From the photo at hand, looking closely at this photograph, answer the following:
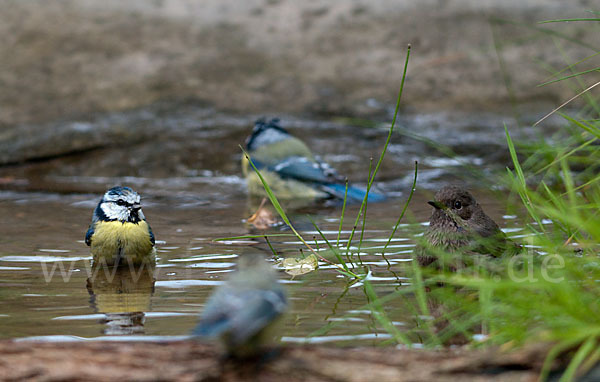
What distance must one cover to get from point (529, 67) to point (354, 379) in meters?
8.10

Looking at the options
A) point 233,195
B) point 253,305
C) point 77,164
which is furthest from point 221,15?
point 253,305

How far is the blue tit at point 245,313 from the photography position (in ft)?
6.11

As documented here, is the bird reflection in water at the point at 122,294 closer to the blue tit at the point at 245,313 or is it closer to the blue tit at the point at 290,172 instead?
the blue tit at the point at 245,313

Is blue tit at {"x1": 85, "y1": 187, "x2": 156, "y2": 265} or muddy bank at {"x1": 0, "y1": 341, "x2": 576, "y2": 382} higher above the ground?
blue tit at {"x1": 85, "y1": 187, "x2": 156, "y2": 265}

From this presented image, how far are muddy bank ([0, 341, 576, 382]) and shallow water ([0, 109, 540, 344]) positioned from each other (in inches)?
22.1

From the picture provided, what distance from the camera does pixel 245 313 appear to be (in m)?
1.87

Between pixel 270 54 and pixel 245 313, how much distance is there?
778 cm

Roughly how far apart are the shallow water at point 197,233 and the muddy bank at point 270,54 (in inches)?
30.7

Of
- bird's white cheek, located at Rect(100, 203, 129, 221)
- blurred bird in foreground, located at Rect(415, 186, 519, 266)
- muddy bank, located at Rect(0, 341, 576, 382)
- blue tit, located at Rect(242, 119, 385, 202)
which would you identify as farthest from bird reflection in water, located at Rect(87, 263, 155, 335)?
blue tit, located at Rect(242, 119, 385, 202)

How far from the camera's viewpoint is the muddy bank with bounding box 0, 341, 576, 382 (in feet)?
6.41

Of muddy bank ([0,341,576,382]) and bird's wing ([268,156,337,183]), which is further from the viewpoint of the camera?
bird's wing ([268,156,337,183])

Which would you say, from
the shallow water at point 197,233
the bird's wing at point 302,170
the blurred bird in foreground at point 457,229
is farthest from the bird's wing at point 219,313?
the bird's wing at point 302,170

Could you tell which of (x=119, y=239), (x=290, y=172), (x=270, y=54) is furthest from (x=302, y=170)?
(x=270, y=54)

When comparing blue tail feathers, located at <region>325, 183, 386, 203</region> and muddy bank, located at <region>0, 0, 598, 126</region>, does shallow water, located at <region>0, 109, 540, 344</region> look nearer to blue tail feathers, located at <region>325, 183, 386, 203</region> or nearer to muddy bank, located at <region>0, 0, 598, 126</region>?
blue tail feathers, located at <region>325, 183, 386, 203</region>
